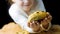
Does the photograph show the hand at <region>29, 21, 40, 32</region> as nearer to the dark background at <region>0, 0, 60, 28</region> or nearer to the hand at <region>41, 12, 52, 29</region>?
the hand at <region>41, 12, 52, 29</region>

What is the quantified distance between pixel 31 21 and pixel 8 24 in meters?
0.17

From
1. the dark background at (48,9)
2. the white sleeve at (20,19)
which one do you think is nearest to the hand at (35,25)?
the white sleeve at (20,19)

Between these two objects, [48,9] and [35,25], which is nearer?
[35,25]

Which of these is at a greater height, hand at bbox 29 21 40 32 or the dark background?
the dark background

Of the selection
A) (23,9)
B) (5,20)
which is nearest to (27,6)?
(23,9)

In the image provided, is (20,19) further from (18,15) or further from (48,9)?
(48,9)

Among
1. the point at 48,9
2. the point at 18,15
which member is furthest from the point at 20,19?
the point at 48,9

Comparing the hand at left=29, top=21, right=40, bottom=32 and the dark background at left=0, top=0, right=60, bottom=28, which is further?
the dark background at left=0, top=0, right=60, bottom=28

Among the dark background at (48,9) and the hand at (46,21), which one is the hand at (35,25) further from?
the dark background at (48,9)

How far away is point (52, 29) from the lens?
2.17ft

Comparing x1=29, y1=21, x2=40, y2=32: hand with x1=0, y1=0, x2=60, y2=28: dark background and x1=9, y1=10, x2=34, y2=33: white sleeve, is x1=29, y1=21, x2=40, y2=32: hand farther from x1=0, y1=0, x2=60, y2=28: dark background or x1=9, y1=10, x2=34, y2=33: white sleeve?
x1=0, y1=0, x2=60, y2=28: dark background

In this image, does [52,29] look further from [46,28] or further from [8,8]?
[8,8]

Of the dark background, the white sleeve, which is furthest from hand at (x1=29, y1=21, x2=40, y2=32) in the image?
the dark background

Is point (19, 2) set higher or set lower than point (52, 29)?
higher
